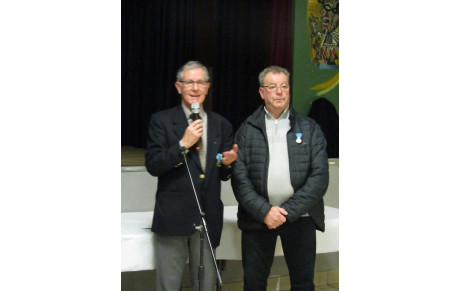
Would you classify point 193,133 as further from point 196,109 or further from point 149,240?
point 149,240

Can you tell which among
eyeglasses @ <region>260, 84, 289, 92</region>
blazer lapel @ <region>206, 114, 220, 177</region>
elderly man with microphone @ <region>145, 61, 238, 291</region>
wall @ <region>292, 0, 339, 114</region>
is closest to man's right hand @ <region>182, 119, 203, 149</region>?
elderly man with microphone @ <region>145, 61, 238, 291</region>

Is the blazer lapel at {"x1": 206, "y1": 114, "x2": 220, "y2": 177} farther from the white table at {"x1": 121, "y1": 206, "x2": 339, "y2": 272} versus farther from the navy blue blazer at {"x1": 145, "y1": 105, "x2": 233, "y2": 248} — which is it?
the white table at {"x1": 121, "y1": 206, "x2": 339, "y2": 272}

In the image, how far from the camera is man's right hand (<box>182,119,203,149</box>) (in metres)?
2.10

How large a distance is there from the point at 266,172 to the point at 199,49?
3.46 ft

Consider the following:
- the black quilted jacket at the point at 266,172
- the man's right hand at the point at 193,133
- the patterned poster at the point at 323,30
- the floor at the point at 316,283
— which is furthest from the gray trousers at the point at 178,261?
the patterned poster at the point at 323,30

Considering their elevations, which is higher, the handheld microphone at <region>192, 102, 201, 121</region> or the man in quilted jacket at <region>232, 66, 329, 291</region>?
the handheld microphone at <region>192, 102, 201, 121</region>

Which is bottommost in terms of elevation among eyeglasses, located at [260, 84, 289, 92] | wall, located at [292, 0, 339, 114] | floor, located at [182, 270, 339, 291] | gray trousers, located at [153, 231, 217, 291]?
floor, located at [182, 270, 339, 291]

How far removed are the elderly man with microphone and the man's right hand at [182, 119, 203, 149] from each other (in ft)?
0.15

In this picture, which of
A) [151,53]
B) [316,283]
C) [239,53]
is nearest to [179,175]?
[151,53]

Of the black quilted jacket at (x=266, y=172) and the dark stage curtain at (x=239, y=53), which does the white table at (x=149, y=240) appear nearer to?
the black quilted jacket at (x=266, y=172)

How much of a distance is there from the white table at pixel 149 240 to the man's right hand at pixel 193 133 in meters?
0.52

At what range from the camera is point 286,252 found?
7.87ft
